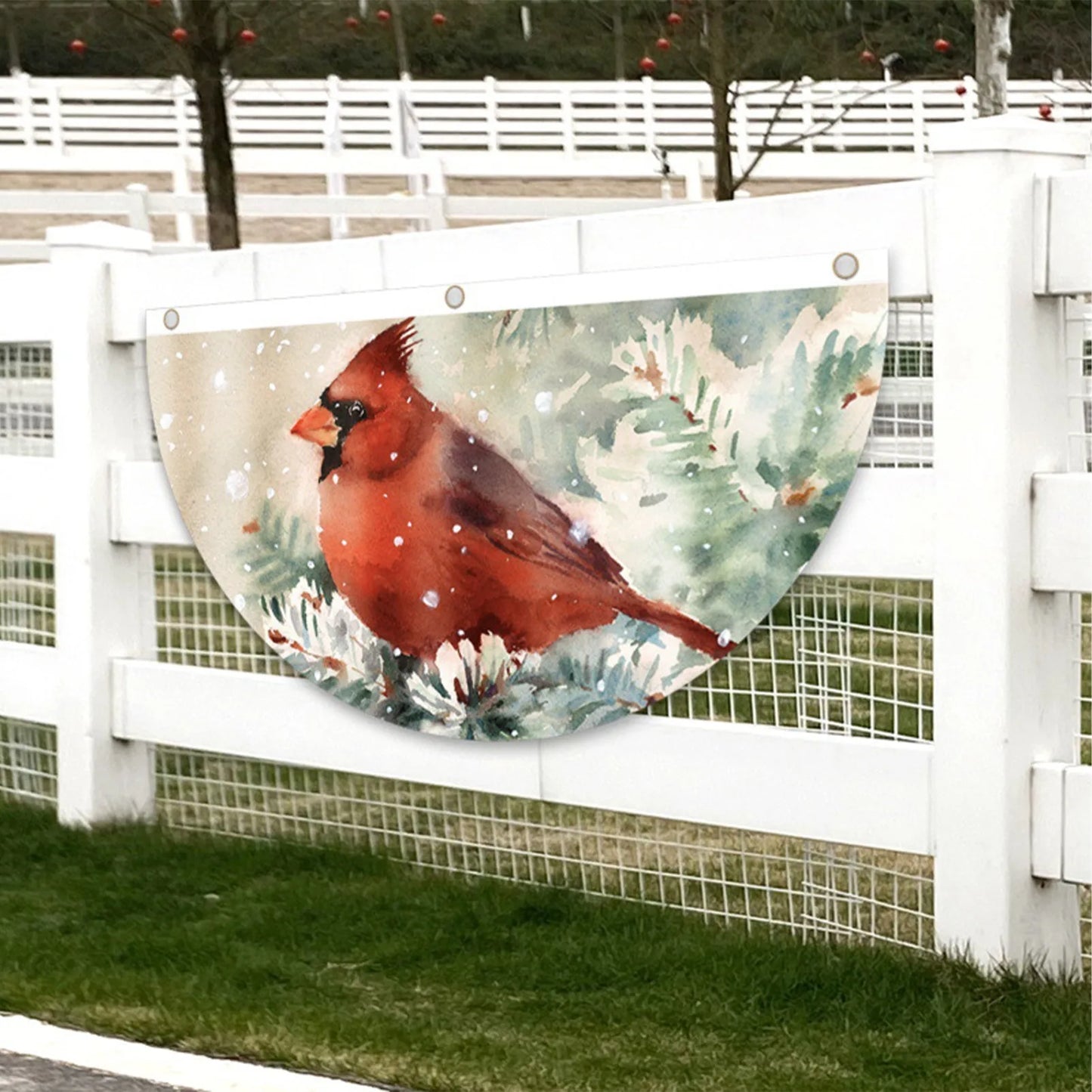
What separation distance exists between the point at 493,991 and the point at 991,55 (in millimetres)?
8083

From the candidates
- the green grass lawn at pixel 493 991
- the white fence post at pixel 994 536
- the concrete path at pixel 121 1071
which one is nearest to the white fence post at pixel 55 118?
the green grass lawn at pixel 493 991

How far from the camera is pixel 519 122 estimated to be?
27.1 metres

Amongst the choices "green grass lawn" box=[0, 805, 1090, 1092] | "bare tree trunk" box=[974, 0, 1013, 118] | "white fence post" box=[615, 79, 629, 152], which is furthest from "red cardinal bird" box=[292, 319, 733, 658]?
"white fence post" box=[615, 79, 629, 152]

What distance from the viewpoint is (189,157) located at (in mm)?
23172

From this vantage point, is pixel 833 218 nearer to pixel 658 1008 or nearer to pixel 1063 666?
pixel 1063 666

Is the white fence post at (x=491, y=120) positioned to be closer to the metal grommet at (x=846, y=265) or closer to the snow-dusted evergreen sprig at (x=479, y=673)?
the snow-dusted evergreen sprig at (x=479, y=673)

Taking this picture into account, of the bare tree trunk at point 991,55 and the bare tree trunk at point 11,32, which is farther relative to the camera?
the bare tree trunk at point 11,32

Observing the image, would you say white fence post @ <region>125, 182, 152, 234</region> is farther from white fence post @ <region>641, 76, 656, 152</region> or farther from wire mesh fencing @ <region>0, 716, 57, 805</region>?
wire mesh fencing @ <region>0, 716, 57, 805</region>

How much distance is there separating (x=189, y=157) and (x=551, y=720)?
19.2 metres

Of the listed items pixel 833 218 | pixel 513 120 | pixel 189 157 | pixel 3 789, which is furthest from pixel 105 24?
pixel 833 218

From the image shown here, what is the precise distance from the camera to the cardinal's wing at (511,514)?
4.89 metres

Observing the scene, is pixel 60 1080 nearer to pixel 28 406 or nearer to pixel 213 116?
pixel 28 406

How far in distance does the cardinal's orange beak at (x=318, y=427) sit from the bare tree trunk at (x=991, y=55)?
666 centimetres

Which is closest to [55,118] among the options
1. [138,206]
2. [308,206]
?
[308,206]
